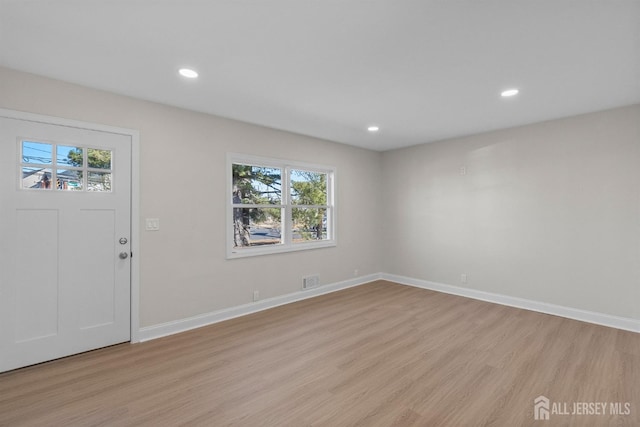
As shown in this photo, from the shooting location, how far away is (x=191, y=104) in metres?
3.26

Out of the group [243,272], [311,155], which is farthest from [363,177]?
[243,272]

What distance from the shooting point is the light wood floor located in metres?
1.93

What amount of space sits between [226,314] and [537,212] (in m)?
4.36

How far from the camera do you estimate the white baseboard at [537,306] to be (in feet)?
11.0

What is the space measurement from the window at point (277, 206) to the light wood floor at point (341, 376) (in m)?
1.15

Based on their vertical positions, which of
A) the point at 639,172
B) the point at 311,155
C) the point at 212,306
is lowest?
the point at 212,306

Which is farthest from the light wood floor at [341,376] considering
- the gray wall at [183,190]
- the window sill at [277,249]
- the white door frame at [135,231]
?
the window sill at [277,249]

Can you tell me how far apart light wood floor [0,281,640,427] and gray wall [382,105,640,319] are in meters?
0.66

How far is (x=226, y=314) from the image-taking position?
3.66 metres

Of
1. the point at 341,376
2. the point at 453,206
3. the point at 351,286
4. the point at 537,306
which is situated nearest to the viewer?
the point at 341,376

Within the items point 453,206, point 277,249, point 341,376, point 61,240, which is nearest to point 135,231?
point 61,240

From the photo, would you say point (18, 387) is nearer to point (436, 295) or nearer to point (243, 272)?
point (243, 272)

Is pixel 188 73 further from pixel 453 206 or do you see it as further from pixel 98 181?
pixel 453 206

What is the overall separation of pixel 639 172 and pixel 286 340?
4381 mm
